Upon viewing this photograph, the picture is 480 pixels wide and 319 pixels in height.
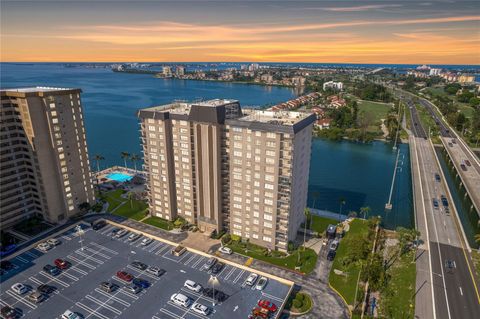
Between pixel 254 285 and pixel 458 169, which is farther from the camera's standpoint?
pixel 458 169

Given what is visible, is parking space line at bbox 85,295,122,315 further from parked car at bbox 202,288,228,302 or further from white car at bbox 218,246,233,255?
white car at bbox 218,246,233,255

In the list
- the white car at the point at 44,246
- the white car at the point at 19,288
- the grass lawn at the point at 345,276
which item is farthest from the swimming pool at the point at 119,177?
the grass lawn at the point at 345,276

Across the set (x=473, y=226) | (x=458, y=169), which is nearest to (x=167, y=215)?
(x=473, y=226)

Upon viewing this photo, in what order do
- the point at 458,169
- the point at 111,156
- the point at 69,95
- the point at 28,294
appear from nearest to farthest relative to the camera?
the point at 28,294 → the point at 69,95 → the point at 458,169 → the point at 111,156

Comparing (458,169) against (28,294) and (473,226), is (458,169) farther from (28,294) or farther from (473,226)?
(28,294)

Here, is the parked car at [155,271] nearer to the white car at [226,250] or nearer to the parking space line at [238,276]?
the white car at [226,250]

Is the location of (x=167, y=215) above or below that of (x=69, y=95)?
below

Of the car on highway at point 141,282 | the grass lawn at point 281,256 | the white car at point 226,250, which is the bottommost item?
the grass lawn at point 281,256
